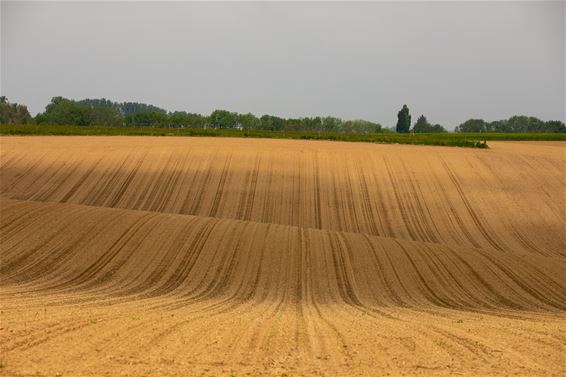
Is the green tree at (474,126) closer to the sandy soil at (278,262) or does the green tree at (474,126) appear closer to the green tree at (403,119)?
the green tree at (403,119)

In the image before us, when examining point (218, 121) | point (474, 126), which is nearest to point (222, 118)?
point (218, 121)

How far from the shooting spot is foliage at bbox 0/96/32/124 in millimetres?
128125

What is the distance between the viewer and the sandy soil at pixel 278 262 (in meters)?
9.28

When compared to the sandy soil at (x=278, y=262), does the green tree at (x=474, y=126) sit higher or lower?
higher

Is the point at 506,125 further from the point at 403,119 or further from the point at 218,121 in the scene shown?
the point at 218,121

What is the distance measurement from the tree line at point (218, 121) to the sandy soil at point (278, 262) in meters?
81.3

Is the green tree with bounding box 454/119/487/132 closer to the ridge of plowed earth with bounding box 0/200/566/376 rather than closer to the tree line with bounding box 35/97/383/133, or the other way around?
the tree line with bounding box 35/97/383/133

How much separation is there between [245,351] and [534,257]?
16.9 meters

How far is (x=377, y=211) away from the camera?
31.2m

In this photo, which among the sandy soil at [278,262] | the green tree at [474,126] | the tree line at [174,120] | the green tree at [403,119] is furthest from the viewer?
the green tree at [474,126]

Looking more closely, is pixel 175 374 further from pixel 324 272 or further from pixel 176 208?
pixel 176 208

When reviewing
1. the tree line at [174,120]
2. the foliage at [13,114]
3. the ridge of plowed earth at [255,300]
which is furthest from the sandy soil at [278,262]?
the foliage at [13,114]

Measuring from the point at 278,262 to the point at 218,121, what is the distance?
134 meters

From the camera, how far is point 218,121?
15000 centimetres
